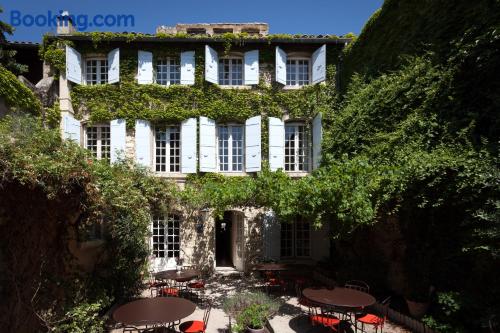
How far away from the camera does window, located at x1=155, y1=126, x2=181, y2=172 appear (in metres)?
11.4

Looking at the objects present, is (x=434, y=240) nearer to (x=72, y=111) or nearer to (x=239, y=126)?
(x=239, y=126)

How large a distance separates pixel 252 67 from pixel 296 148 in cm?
331

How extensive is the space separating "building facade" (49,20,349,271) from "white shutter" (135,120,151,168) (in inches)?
1.3

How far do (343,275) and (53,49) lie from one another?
39.4 feet

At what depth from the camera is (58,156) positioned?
15.9ft

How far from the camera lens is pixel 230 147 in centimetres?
1164

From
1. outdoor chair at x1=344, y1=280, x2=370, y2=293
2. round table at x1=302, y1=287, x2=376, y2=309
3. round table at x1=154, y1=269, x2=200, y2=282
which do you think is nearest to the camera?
round table at x1=302, y1=287, x2=376, y2=309

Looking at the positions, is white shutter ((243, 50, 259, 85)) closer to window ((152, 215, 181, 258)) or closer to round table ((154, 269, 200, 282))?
window ((152, 215, 181, 258))

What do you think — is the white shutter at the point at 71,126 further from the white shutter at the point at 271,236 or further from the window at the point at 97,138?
the white shutter at the point at 271,236

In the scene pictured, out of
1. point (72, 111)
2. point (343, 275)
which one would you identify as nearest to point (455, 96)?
point (343, 275)

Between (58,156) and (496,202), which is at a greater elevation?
(58,156)

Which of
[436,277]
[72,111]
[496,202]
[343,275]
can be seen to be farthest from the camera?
[72,111]

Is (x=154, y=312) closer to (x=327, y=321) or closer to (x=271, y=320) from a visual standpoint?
(x=271, y=320)

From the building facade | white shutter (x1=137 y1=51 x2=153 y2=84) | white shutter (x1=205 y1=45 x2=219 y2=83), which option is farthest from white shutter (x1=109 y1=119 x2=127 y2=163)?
white shutter (x1=205 y1=45 x2=219 y2=83)
